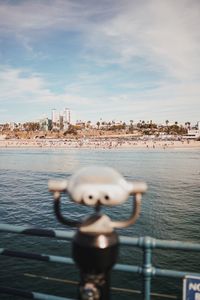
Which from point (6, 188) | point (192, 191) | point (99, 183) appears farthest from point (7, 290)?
point (6, 188)

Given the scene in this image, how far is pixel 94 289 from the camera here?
2.15 meters

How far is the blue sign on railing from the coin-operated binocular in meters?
1.09

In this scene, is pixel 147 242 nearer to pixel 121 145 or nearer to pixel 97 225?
pixel 97 225

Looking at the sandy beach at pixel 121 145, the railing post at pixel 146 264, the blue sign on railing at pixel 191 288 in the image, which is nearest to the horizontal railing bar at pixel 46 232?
the railing post at pixel 146 264

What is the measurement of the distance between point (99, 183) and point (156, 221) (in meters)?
22.3

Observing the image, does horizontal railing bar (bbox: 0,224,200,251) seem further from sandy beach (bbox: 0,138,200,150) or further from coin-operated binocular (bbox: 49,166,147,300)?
sandy beach (bbox: 0,138,200,150)

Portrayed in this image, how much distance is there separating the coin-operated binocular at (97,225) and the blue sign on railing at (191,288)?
3.59ft

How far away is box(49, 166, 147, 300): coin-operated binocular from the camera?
2021mm

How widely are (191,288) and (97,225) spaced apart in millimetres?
1397

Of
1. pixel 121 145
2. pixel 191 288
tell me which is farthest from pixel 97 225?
pixel 121 145

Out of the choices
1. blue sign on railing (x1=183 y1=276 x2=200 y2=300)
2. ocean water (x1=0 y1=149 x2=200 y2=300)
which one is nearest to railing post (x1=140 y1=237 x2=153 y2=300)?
blue sign on railing (x1=183 y1=276 x2=200 y2=300)

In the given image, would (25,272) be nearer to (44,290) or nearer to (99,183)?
(44,290)

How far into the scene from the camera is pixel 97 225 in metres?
2.09

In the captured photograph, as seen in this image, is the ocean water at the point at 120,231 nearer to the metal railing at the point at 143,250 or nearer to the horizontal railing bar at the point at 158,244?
the metal railing at the point at 143,250
